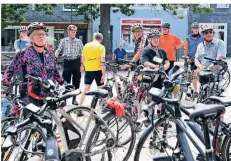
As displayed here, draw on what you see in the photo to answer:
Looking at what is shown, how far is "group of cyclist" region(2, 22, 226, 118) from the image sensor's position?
16.4 feet

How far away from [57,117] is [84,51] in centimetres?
437

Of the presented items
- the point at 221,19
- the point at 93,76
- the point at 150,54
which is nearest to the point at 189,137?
the point at 150,54

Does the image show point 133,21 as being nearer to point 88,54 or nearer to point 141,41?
point 141,41

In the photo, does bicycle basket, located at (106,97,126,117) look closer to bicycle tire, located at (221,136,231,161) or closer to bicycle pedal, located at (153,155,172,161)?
bicycle pedal, located at (153,155,172,161)

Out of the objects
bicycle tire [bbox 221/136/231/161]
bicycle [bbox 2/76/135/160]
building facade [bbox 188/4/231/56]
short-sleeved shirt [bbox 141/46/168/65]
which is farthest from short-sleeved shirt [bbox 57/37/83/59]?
building facade [bbox 188/4/231/56]

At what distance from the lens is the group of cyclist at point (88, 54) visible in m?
4.99

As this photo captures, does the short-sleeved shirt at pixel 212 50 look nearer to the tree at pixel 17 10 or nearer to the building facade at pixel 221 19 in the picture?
the tree at pixel 17 10

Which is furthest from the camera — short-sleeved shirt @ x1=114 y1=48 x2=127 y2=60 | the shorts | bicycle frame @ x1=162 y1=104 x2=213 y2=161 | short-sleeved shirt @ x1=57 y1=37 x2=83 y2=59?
short-sleeved shirt @ x1=114 y1=48 x2=127 y2=60

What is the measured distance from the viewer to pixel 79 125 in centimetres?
443

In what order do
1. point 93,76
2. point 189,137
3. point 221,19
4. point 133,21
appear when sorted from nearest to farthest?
1. point 189,137
2. point 93,76
3. point 133,21
4. point 221,19

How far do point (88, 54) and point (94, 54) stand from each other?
5.0 inches

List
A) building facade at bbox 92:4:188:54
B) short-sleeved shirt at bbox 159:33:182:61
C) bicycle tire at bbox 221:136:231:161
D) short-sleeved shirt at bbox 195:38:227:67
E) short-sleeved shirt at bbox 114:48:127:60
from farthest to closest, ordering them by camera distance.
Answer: building facade at bbox 92:4:188:54
short-sleeved shirt at bbox 114:48:127:60
short-sleeved shirt at bbox 159:33:182:61
short-sleeved shirt at bbox 195:38:227:67
bicycle tire at bbox 221:136:231:161

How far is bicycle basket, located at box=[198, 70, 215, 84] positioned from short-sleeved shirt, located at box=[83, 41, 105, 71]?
8.44ft

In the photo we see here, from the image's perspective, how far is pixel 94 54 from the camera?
8211mm
